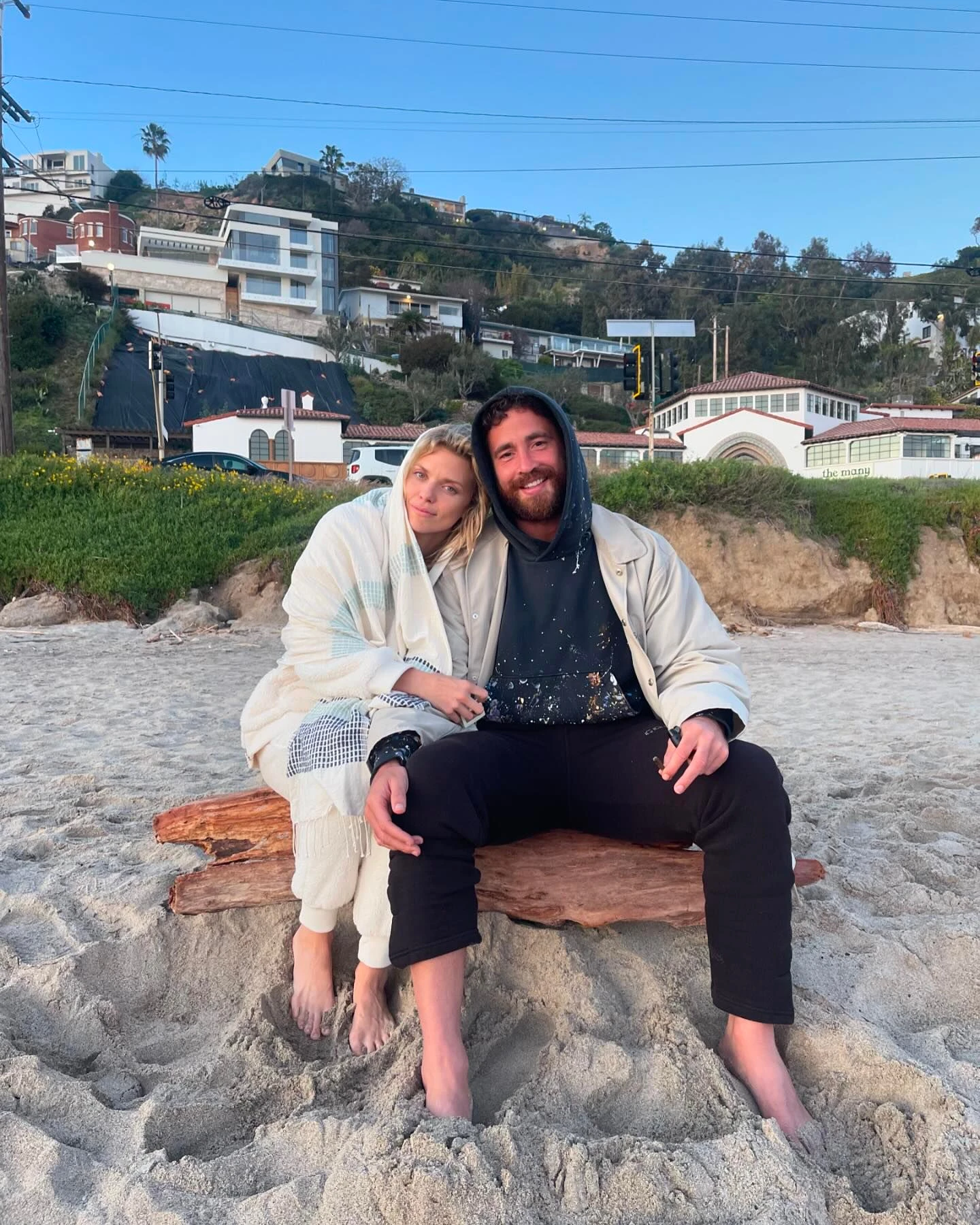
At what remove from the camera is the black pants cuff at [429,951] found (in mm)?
1688

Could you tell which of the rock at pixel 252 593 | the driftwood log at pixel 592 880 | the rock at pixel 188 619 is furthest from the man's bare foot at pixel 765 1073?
the rock at pixel 252 593

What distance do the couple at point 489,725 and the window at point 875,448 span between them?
35.1 meters

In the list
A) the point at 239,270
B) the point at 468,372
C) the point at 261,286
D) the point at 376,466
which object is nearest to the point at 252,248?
the point at 239,270

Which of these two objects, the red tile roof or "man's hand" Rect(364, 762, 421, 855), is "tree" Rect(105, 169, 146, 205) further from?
"man's hand" Rect(364, 762, 421, 855)

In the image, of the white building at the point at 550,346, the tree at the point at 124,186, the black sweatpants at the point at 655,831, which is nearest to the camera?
the black sweatpants at the point at 655,831

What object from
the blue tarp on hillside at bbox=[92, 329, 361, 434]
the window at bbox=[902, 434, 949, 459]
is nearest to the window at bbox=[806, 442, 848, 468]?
the window at bbox=[902, 434, 949, 459]

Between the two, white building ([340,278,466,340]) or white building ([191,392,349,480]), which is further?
white building ([340,278,466,340])

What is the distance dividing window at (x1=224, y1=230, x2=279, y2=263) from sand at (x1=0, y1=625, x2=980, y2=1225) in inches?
2335

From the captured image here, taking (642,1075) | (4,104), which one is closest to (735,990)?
(642,1075)

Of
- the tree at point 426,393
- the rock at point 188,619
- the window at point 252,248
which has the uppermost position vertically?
the window at point 252,248

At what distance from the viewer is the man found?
173 cm

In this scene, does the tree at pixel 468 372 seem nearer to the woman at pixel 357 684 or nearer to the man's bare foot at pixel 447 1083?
the woman at pixel 357 684

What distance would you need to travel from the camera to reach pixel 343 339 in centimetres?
4953

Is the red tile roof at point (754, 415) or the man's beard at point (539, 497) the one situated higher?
the red tile roof at point (754, 415)
